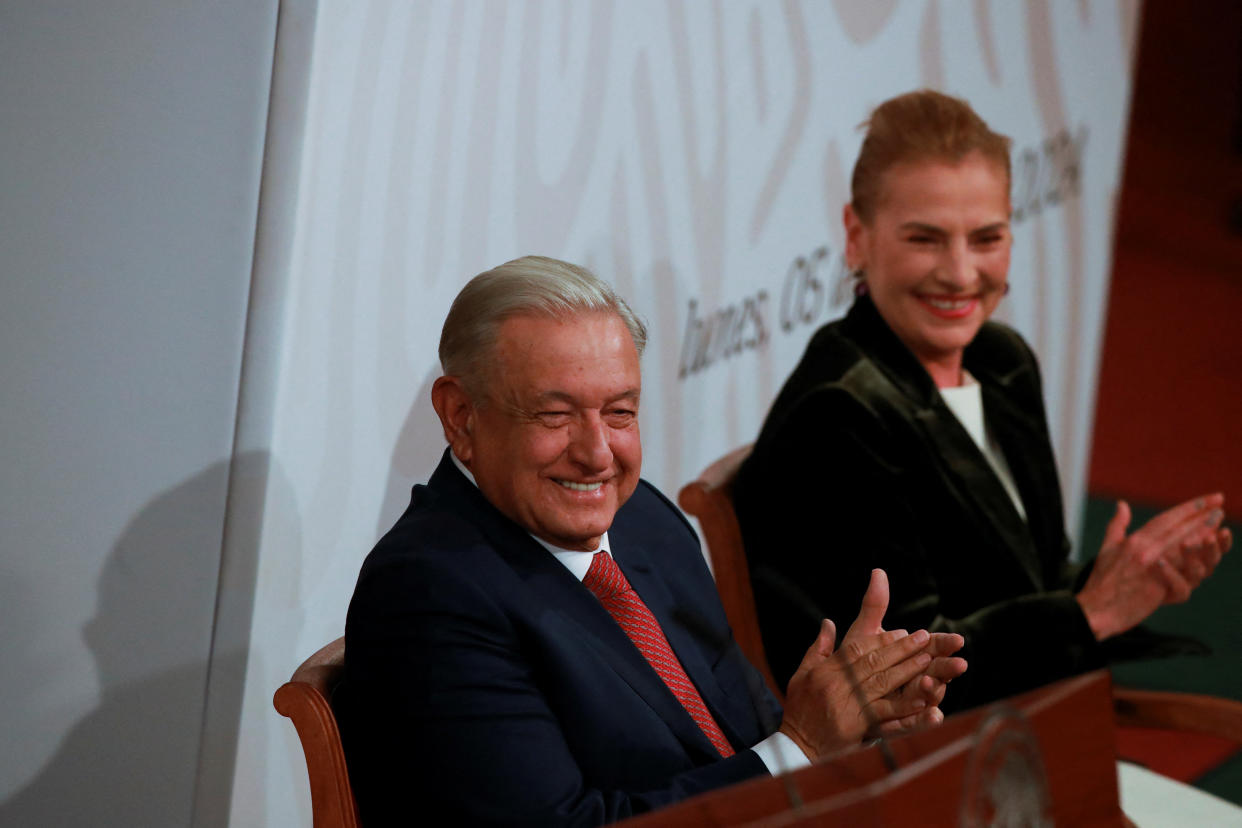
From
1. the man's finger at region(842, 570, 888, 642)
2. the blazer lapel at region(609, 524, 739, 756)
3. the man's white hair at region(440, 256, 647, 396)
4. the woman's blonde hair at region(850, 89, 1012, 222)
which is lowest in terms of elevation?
the blazer lapel at region(609, 524, 739, 756)

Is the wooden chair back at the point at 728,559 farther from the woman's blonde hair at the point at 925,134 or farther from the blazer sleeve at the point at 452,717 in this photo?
the blazer sleeve at the point at 452,717

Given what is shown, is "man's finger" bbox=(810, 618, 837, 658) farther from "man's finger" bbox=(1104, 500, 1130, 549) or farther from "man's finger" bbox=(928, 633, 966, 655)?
"man's finger" bbox=(1104, 500, 1130, 549)

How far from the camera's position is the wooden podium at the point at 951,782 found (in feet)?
3.53

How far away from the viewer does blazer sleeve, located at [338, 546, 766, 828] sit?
1.43 m

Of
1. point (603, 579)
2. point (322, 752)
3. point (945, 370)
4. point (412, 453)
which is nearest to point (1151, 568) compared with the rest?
point (945, 370)

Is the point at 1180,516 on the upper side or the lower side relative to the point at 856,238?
lower

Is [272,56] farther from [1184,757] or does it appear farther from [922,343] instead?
[1184,757]

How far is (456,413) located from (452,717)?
0.37 meters

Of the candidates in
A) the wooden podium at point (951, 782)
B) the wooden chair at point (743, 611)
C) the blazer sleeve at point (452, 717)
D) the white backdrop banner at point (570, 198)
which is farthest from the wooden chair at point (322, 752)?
the wooden chair at point (743, 611)

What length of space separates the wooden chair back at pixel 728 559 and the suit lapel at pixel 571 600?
61cm

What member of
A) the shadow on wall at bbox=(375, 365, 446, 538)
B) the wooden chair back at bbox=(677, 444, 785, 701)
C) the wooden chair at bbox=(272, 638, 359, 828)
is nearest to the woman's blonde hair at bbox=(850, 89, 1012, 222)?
the wooden chair back at bbox=(677, 444, 785, 701)

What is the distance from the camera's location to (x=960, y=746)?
1.16m

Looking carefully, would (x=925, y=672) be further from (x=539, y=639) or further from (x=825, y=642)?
(x=539, y=639)

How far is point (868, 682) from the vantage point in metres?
1.58
